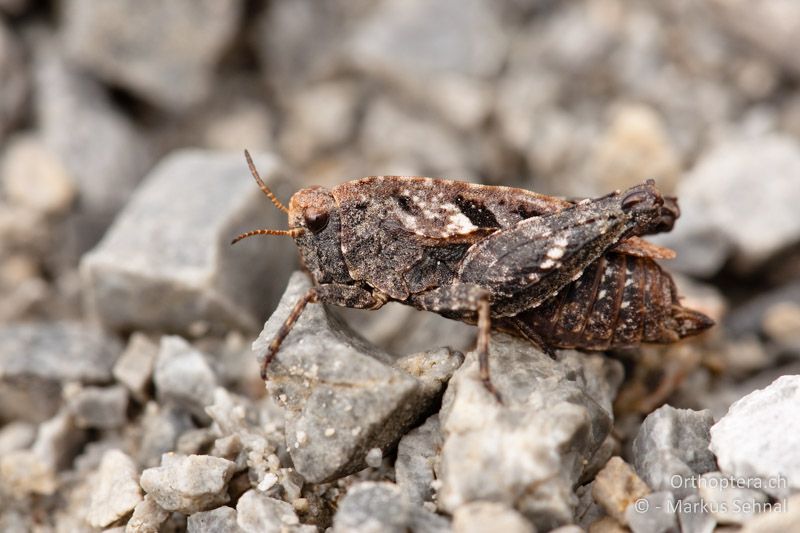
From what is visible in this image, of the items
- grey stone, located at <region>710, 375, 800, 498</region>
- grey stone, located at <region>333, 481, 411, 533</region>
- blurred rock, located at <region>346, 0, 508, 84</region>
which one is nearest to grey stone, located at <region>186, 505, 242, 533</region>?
grey stone, located at <region>333, 481, 411, 533</region>

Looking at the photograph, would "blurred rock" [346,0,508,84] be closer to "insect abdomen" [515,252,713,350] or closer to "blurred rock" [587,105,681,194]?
"blurred rock" [587,105,681,194]

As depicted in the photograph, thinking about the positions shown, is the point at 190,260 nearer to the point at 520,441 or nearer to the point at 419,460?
the point at 419,460

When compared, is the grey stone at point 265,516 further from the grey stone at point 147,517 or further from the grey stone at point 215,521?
the grey stone at point 147,517

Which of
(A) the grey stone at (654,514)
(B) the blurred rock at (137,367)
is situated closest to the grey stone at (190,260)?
(B) the blurred rock at (137,367)

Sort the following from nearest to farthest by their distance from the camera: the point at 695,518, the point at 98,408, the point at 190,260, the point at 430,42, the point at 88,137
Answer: the point at 695,518
the point at 98,408
the point at 190,260
the point at 88,137
the point at 430,42

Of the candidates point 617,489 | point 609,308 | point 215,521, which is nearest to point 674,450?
point 617,489

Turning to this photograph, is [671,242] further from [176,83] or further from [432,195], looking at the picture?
[176,83]
